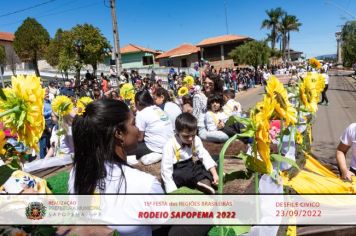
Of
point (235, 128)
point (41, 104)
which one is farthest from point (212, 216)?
point (235, 128)

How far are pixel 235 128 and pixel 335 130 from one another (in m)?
5.00

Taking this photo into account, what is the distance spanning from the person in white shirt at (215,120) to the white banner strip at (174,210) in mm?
2722

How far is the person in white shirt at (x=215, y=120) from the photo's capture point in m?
5.20

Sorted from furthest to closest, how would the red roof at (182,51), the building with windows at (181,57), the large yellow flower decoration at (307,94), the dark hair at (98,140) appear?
the red roof at (182,51) < the building with windows at (181,57) < the large yellow flower decoration at (307,94) < the dark hair at (98,140)

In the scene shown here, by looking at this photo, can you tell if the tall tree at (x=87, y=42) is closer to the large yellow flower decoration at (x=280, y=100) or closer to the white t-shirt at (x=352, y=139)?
the white t-shirt at (x=352, y=139)

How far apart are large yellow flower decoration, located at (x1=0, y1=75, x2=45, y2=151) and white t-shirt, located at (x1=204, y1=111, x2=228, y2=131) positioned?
4404 millimetres

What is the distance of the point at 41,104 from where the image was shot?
113cm

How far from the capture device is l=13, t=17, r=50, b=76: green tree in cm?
5269

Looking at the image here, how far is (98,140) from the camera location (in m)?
1.62

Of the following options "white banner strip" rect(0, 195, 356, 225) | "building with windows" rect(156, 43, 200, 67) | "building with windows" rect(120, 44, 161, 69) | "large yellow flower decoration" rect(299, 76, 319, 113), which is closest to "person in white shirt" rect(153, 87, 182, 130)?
"white banner strip" rect(0, 195, 356, 225)

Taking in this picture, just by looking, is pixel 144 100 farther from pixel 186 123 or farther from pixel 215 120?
pixel 186 123

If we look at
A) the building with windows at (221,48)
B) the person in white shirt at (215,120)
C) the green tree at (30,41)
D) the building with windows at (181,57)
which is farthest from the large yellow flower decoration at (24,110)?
the green tree at (30,41)

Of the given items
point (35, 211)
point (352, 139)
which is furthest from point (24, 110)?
point (352, 139)

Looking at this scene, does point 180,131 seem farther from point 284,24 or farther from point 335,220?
point 284,24
